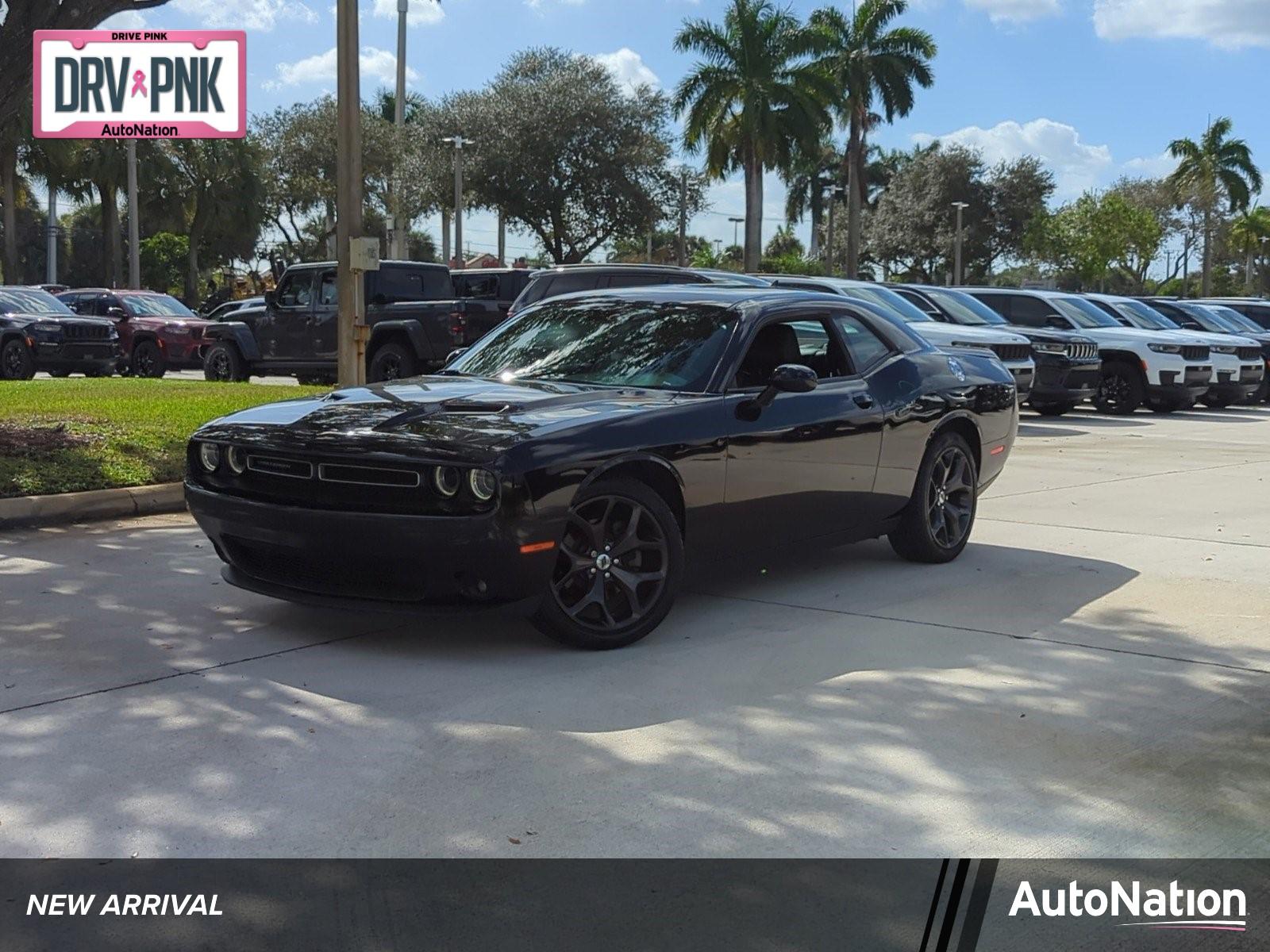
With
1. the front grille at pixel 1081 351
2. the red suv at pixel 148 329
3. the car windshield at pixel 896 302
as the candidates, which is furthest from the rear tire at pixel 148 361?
the front grille at pixel 1081 351

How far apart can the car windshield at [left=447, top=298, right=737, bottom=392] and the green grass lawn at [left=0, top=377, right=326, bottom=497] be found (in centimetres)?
312

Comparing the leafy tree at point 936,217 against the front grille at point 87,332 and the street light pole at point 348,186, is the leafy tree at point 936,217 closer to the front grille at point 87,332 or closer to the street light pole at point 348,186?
the front grille at point 87,332

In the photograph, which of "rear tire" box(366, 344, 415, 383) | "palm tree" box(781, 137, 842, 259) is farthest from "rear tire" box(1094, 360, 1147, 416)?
"palm tree" box(781, 137, 842, 259)

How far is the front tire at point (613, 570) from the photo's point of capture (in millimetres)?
5707

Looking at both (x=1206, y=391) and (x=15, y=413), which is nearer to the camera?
(x=15, y=413)

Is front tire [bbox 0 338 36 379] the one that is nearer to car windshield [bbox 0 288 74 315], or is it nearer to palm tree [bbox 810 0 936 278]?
car windshield [bbox 0 288 74 315]

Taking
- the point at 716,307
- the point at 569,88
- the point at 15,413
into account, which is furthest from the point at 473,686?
the point at 569,88

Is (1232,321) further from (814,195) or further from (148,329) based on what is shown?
(814,195)

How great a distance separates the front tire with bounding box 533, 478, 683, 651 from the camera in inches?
225

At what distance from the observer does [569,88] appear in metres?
46.3

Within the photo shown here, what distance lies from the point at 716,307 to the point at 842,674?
219 cm

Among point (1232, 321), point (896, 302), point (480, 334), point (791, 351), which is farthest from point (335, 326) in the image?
point (1232, 321)

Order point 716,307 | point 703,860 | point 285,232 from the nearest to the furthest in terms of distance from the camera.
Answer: point 703,860, point 716,307, point 285,232

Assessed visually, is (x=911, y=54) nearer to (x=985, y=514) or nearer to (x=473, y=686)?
(x=985, y=514)
